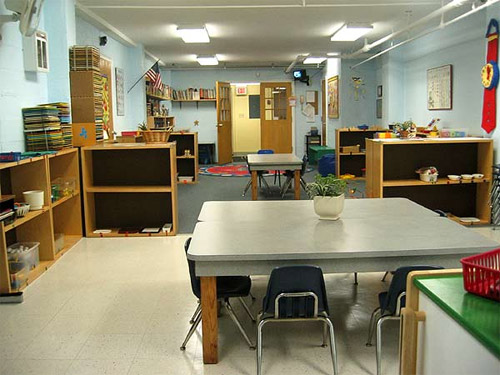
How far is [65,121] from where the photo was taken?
6.46 m

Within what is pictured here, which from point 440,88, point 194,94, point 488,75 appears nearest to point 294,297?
point 488,75

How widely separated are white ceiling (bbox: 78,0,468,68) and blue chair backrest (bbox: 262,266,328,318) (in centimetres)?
529

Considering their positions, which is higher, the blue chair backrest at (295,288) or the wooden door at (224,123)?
the wooden door at (224,123)

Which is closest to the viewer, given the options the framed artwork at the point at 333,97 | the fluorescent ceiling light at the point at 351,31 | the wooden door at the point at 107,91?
the fluorescent ceiling light at the point at 351,31

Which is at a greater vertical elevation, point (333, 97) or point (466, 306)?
point (333, 97)

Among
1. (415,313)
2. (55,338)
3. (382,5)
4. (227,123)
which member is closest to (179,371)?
(55,338)

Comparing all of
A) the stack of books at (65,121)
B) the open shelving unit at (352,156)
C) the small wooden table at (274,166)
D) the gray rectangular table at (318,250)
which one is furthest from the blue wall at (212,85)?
the gray rectangular table at (318,250)

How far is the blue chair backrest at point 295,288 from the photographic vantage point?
304 centimetres

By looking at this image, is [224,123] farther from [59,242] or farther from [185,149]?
[59,242]

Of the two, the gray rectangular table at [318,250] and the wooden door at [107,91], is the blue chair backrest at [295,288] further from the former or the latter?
the wooden door at [107,91]

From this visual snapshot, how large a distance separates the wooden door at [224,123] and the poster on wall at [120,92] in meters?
4.92

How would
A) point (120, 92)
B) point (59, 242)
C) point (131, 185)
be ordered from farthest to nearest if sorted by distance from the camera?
point (120, 92) → point (131, 185) → point (59, 242)

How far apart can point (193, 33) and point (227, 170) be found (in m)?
5.55

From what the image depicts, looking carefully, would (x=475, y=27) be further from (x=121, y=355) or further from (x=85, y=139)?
(x=121, y=355)
